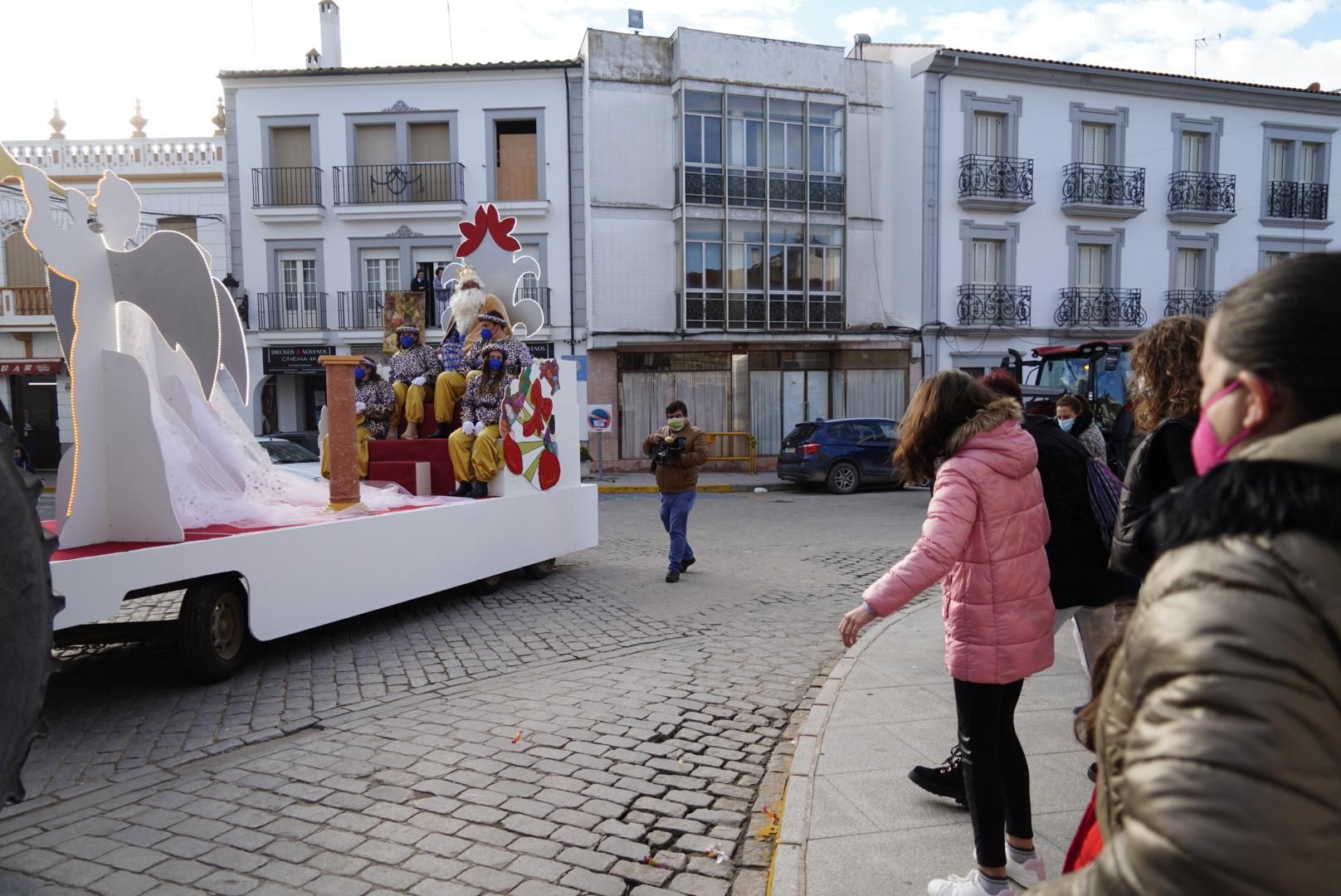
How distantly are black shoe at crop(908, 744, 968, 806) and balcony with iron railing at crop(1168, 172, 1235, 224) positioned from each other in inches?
1008

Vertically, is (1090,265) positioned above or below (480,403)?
above

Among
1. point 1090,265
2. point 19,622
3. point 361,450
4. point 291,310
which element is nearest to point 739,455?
point 1090,265

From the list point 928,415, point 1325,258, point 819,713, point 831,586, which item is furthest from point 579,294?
point 1325,258

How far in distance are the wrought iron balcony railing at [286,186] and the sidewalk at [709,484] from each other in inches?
390

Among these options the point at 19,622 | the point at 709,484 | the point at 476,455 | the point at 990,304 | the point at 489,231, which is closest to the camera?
the point at 19,622

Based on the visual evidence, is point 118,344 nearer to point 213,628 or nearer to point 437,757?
point 213,628

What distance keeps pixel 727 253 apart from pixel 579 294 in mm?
4000

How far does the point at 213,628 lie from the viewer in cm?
520

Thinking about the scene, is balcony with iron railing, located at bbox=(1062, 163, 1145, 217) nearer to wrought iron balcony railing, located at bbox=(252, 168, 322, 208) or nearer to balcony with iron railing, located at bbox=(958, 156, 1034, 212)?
balcony with iron railing, located at bbox=(958, 156, 1034, 212)

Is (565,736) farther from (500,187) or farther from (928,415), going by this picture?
(500,187)

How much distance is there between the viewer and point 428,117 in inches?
853

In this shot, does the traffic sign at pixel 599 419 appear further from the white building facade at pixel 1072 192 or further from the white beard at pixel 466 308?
the white building facade at pixel 1072 192

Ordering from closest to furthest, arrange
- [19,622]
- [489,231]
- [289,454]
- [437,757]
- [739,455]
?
1. [19,622]
2. [437,757]
3. [489,231]
4. [289,454]
5. [739,455]

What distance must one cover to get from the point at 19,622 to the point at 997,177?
24262 mm
